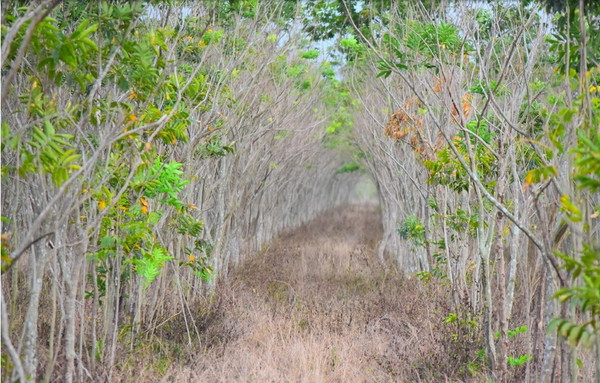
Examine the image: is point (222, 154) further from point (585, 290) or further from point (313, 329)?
point (585, 290)

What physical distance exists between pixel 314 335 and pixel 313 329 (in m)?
0.11

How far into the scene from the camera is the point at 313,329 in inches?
288

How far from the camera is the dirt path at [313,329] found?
19.4 ft

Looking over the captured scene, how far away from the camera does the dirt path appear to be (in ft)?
19.4

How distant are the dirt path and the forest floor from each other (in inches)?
0.5

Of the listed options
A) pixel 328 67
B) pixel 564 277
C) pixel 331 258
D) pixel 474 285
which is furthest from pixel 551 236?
pixel 331 258

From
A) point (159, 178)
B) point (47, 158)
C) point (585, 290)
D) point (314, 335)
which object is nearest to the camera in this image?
point (585, 290)

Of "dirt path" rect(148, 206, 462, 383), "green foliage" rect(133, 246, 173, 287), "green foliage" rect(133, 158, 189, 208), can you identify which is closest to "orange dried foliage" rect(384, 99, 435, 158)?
"dirt path" rect(148, 206, 462, 383)

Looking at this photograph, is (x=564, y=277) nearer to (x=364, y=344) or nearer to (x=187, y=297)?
(x=364, y=344)

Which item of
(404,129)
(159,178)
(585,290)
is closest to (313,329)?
(404,129)

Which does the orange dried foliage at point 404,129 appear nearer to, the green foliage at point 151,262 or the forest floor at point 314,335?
the forest floor at point 314,335

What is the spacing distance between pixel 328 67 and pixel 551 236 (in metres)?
7.15

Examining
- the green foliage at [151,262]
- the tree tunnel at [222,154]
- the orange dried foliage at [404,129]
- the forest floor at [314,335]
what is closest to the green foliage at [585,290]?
the tree tunnel at [222,154]

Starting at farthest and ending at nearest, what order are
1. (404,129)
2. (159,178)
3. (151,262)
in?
(404,129)
(151,262)
(159,178)
